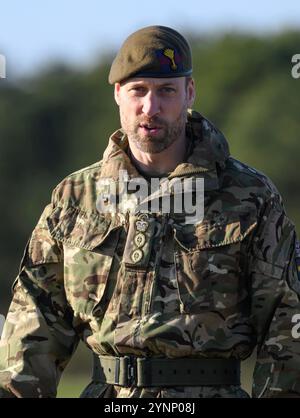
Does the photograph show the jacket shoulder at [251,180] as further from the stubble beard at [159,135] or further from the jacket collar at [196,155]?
the stubble beard at [159,135]

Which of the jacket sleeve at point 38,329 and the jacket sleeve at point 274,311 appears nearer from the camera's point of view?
the jacket sleeve at point 274,311

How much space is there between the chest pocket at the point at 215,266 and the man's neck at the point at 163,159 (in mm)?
338

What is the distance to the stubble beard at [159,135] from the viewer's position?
7121 mm

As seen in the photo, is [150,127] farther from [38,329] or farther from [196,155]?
[38,329]

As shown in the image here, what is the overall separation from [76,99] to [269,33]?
5204 millimetres

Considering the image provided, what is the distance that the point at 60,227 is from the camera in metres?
7.37

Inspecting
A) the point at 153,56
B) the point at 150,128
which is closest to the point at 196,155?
the point at 150,128

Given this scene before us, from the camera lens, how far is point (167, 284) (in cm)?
710

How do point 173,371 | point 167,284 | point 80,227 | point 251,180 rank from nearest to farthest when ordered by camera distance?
point 173,371
point 167,284
point 251,180
point 80,227

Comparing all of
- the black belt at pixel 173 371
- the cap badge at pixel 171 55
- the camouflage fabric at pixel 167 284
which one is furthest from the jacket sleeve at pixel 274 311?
the cap badge at pixel 171 55

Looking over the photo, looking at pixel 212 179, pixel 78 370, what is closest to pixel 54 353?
pixel 212 179

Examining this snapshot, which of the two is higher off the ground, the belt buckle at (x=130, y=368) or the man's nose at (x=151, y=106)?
the man's nose at (x=151, y=106)

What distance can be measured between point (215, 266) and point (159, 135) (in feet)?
2.06
